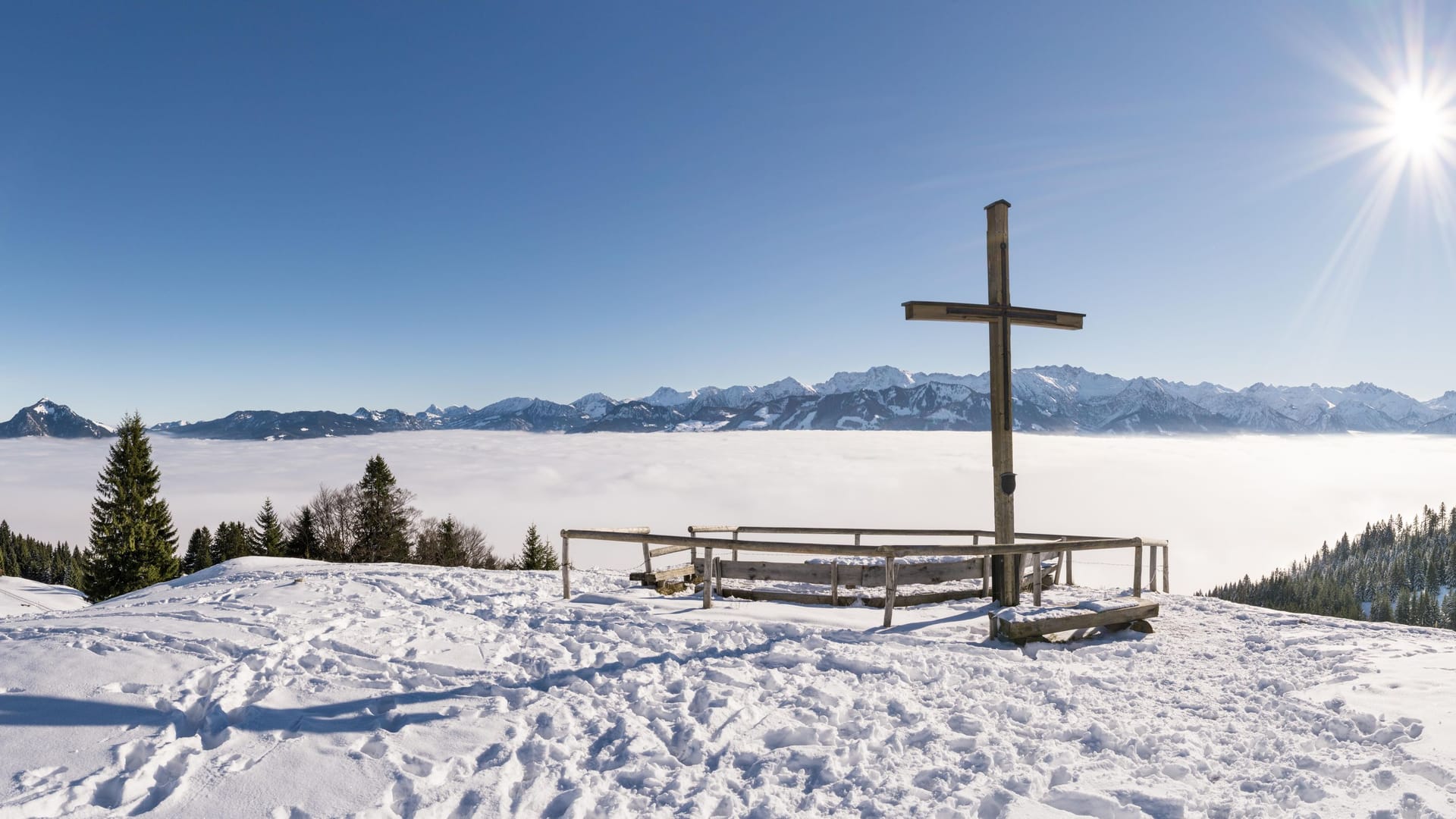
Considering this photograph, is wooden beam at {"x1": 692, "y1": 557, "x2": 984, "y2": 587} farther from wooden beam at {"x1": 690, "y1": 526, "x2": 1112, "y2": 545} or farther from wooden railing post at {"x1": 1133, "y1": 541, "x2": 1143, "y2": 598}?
wooden beam at {"x1": 690, "y1": 526, "x2": 1112, "y2": 545}

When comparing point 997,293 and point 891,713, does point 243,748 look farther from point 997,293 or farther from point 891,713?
point 997,293

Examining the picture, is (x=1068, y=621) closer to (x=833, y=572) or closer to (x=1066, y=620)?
(x=1066, y=620)

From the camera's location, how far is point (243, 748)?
4836 mm

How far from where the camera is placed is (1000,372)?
1056 centimetres

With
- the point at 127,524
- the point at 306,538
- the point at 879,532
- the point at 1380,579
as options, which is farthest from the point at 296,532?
the point at 1380,579

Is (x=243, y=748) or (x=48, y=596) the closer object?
(x=243, y=748)

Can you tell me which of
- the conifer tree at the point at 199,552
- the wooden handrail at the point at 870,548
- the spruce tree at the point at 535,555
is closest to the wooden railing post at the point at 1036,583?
the wooden handrail at the point at 870,548

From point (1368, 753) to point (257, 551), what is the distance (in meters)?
68.1

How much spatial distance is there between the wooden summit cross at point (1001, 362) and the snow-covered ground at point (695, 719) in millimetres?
1978

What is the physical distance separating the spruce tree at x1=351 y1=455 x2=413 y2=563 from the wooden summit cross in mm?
42464

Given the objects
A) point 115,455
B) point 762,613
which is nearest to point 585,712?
point 762,613

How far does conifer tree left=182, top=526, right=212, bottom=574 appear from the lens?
202ft

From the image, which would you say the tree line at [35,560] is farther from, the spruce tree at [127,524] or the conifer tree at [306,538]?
the conifer tree at [306,538]

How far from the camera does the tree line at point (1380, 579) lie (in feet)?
287
